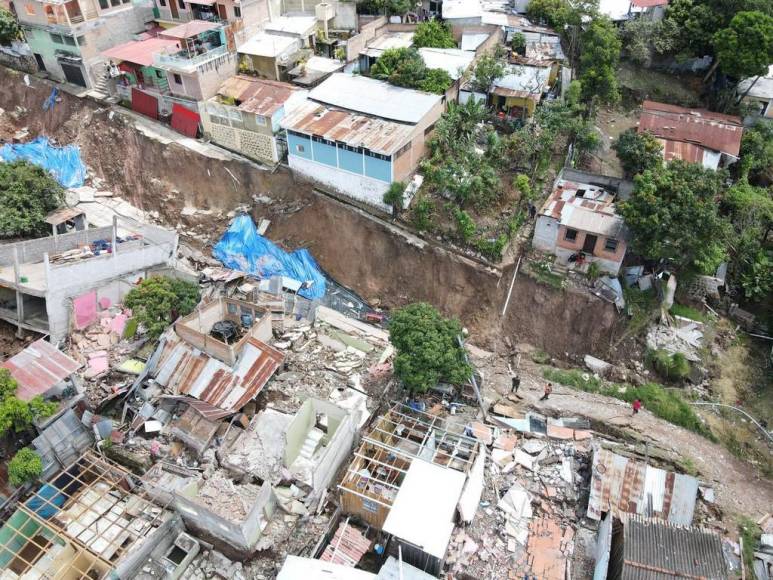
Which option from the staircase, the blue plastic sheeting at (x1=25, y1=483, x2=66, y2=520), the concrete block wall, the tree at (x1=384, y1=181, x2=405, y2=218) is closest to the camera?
the blue plastic sheeting at (x1=25, y1=483, x2=66, y2=520)

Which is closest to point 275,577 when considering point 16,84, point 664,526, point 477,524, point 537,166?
point 477,524

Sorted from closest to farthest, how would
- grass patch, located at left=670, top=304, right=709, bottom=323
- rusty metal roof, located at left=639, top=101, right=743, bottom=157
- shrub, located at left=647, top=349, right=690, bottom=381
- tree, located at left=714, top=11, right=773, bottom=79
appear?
shrub, located at left=647, top=349, right=690, bottom=381 < grass patch, located at left=670, top=304, right=709, bottom=323 < rusty metal roof, located at left=639, top=101, right=743, bottom=157 < tree, located at left=714, top=11, right=773, bottom=79

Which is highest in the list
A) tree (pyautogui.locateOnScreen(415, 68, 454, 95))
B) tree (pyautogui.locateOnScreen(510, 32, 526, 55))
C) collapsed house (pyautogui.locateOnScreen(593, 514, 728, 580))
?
tree (pyautogui.locateOnScreen(510, 32, 526, 55))

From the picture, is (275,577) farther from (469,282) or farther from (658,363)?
(658,363)

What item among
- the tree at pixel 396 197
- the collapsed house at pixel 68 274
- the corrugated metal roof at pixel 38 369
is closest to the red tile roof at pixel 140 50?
the collapsed house at pixel 68 274

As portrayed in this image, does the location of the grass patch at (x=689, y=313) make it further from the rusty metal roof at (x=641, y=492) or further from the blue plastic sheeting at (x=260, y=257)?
the blue plastic sheeting at (x=260, y=257)

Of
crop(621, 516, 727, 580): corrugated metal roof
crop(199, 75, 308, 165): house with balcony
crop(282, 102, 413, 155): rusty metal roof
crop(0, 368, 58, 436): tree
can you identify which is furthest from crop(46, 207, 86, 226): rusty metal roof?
crop(621, 516, 727, 580): corrugated metal roof

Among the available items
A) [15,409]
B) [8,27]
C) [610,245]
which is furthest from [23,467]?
[8,27]

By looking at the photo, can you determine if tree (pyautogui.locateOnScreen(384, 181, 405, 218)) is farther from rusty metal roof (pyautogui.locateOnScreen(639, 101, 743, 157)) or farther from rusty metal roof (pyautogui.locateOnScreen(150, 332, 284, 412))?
rusty metal roof (pyautogui.locateOnScreen(639, 101, 743, 157))

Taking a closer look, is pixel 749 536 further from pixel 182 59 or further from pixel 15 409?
pixel 182 59
